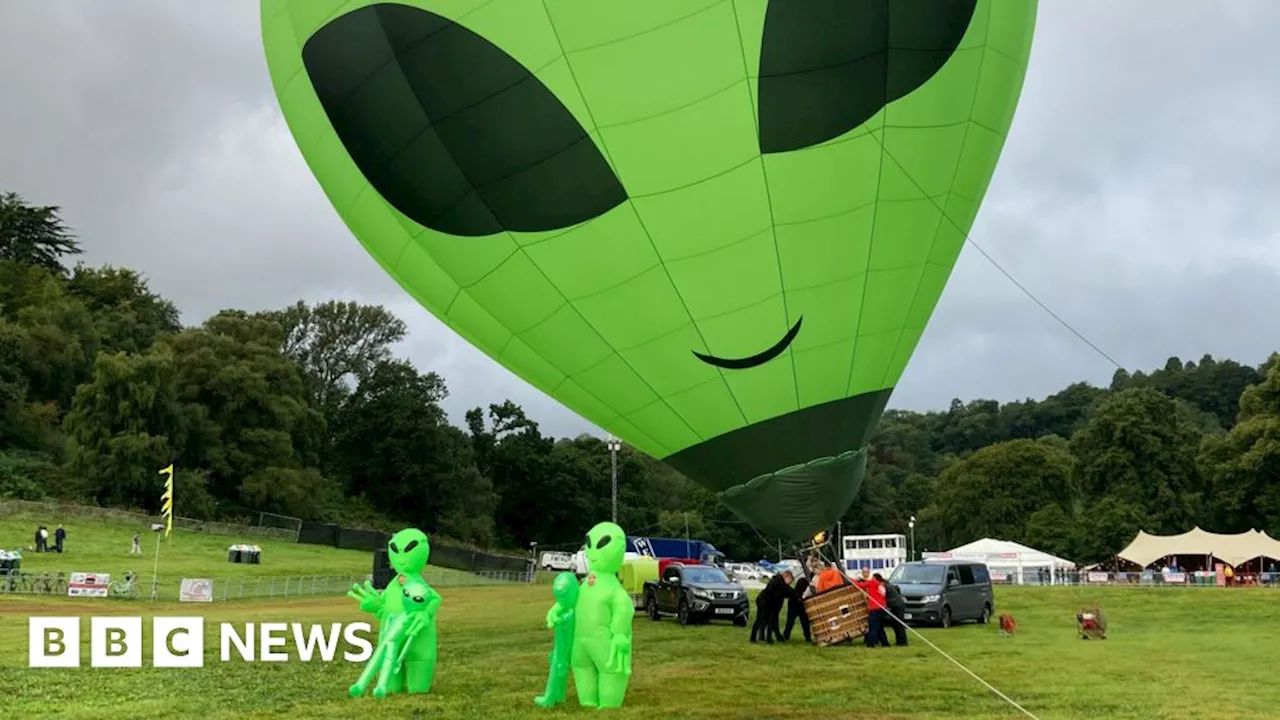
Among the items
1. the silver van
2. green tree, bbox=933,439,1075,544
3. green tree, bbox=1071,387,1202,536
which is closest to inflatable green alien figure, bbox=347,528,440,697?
the silver van

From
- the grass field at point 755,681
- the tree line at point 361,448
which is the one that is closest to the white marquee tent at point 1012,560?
the tree line at point 361,448

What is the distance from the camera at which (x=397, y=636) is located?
8188 mm

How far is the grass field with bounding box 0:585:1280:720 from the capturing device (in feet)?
25.1

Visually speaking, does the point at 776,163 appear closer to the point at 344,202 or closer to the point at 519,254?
the point at 519,254

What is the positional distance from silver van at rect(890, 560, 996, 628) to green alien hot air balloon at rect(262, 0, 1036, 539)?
29.1 feet

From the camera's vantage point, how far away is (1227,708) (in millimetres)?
8070

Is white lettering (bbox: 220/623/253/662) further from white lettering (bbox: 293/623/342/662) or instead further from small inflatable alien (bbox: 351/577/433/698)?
small inflatable alien (bbox: 351/577/433/698)

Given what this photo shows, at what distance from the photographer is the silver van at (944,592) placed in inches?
647

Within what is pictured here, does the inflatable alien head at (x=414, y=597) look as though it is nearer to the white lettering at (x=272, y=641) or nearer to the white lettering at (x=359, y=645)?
the white lettering at (x=359, y=645)

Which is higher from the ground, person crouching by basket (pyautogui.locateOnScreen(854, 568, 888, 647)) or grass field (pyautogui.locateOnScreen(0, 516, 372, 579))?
person crouching by basket (pyautogui.locateOnScreen(854, 568, 888, 647))

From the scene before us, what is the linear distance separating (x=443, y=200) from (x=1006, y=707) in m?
5.86

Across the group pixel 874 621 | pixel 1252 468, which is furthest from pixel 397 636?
pixel 1252 468

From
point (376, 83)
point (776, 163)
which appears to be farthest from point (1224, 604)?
point (376, 83)

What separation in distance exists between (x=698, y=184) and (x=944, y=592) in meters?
11.5
